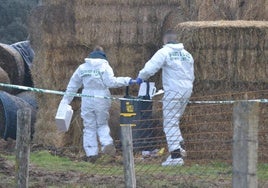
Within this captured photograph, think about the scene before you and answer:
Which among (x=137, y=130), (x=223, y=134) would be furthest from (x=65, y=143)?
(x=223, y=134)

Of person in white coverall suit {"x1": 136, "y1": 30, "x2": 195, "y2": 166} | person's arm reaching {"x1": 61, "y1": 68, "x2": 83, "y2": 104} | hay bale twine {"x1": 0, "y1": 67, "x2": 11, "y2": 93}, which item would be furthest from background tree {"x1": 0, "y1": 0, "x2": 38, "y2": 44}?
person in white coverall suit {"x1": 136, "y1": 30, "x2": 195, "y2": 166}

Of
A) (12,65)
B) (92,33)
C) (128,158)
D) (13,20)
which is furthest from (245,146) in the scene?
(13,20)

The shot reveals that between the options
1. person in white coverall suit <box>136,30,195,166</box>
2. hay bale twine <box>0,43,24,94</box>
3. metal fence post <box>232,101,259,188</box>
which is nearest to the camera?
metal fence post <box>232,101,259,188</box>

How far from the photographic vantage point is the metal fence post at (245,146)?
6.20 m

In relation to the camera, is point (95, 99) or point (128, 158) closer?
point (128, 158)

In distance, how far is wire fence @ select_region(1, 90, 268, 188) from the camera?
9.55 m

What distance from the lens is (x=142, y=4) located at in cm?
1566

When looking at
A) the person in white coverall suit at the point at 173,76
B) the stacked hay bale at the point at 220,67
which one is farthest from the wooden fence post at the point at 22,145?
the stacked hay bale at the point at 220,67

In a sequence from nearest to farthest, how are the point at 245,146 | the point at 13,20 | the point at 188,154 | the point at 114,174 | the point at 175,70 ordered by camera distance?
1. the point at 245,146
2. the point at 114,174
3. the point at 188,154
4. the point at 175,70
5. the point at 13,20

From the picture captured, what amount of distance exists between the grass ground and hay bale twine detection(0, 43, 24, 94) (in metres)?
8.09

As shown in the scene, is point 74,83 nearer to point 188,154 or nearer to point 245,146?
point 188,154

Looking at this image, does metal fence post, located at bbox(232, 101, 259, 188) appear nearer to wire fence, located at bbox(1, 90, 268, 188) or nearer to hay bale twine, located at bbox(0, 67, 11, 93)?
wire fence, located at bbox(1, 90, 268, 188)

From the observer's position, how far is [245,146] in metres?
6.23

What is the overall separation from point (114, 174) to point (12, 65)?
10.1 m
